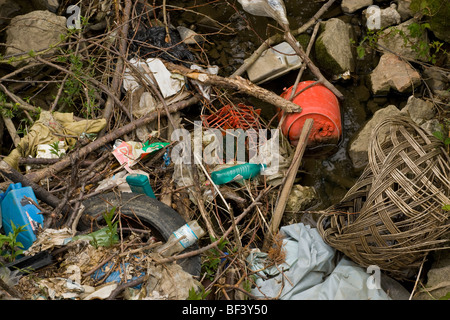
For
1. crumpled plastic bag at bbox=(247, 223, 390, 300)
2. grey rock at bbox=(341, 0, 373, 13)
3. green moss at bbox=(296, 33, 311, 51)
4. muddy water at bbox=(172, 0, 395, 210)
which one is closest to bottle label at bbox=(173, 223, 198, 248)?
crumpled plastic bag at bbox=(247, 223, 390, 300)

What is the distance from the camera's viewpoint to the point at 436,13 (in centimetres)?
375

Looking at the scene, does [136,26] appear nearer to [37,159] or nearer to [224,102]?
[224,102]

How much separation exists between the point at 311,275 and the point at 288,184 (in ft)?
2.58

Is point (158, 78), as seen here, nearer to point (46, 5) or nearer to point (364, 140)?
point (46, 5)

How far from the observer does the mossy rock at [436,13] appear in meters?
3.71

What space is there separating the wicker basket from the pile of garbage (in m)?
0.01

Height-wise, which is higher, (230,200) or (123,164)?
(123,164)

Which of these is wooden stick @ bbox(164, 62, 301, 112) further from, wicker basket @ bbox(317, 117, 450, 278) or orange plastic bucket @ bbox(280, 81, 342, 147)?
wicker basket @ bbox(317, 117, 450, 278)

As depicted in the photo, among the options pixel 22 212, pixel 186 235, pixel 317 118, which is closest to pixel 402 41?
pixel 317 118

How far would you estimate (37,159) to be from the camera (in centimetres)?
345

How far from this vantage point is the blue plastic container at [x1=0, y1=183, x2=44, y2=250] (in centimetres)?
282

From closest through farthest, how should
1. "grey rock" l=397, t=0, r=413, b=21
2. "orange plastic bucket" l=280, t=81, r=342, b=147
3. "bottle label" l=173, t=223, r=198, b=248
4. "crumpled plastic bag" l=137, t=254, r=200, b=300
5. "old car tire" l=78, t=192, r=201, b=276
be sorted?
"crumpled plastic bag" l=137, t=254, r=200, b=300
"bottle label" l=173, t=223, r=198, b=248
"old car tire" l=78, t=192, r=201, b=276
"orange plastic bucket" l=280, t=81, r=342, b=147
"grey rock" l=397, t=0, r=413, b=21
